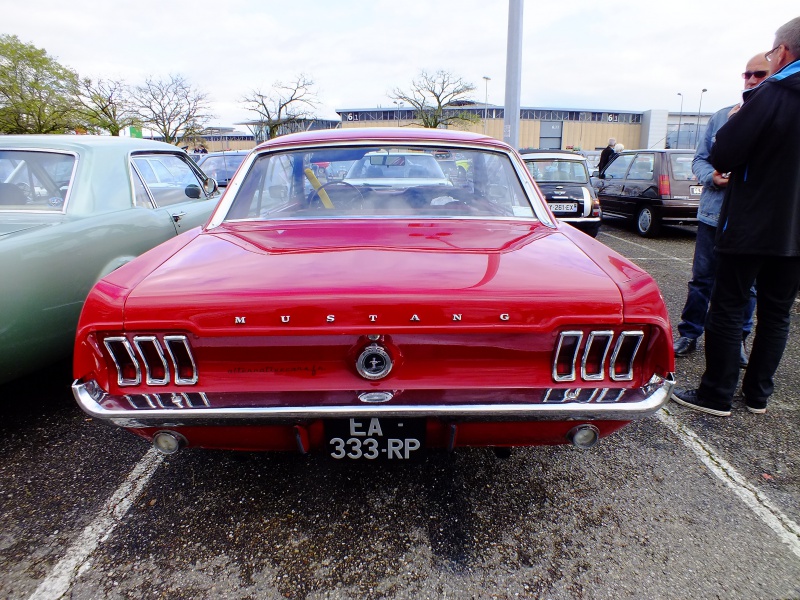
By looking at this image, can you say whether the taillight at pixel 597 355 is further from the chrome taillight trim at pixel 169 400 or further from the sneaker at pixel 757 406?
the sneaker at pixel 757 406

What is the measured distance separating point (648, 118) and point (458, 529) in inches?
3359

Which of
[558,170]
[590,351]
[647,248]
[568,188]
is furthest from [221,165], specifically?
[590,351]

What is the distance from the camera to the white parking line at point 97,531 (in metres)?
1.75

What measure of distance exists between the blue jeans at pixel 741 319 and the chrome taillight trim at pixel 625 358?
1.31 meters

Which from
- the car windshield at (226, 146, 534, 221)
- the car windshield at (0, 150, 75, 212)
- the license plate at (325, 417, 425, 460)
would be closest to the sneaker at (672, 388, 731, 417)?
the car windshield at (226, 146, 534, 221)

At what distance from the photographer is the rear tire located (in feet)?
28.4

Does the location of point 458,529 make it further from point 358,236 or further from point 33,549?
point 33,549

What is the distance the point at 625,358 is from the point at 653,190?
7.94m

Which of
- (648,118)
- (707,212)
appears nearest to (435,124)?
(648,118)

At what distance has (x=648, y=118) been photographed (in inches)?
2931

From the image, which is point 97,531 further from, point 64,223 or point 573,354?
point 573,354

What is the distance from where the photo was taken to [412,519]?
6.81 feet

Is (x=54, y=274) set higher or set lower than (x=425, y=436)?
higher

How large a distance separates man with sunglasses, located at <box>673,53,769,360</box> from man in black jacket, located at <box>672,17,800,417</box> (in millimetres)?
488
